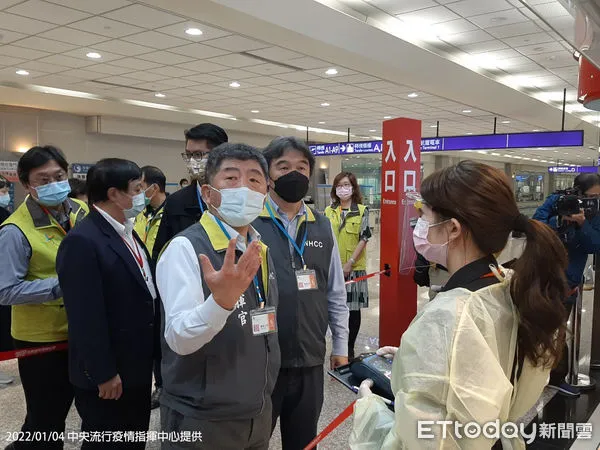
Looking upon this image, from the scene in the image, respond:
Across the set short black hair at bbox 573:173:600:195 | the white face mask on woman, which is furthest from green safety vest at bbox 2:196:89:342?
short black hair at bbox 573:173:600:195

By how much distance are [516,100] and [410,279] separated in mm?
7304

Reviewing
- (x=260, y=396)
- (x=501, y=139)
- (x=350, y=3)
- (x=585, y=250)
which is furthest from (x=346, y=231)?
Answer: (x=501, y=139)

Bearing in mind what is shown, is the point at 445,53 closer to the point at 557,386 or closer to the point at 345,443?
the point at 557,386

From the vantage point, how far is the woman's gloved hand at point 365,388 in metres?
1.28

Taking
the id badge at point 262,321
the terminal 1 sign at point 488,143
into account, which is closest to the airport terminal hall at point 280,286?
the id badge at point 262,321

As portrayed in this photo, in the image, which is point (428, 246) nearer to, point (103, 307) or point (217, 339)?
point (217, 339)

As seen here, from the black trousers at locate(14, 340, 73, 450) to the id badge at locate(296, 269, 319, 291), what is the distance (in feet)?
3.70

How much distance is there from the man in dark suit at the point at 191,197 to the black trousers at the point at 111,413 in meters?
0.73

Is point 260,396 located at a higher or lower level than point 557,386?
higher

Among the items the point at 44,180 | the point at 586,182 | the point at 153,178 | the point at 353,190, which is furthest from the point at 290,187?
the point at 586,182

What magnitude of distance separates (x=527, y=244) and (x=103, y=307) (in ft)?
4.96

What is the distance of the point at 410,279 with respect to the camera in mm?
4023

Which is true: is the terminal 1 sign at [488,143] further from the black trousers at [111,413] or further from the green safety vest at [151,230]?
the black trousers at [111,413]

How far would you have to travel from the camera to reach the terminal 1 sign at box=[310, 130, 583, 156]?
25.2ft
